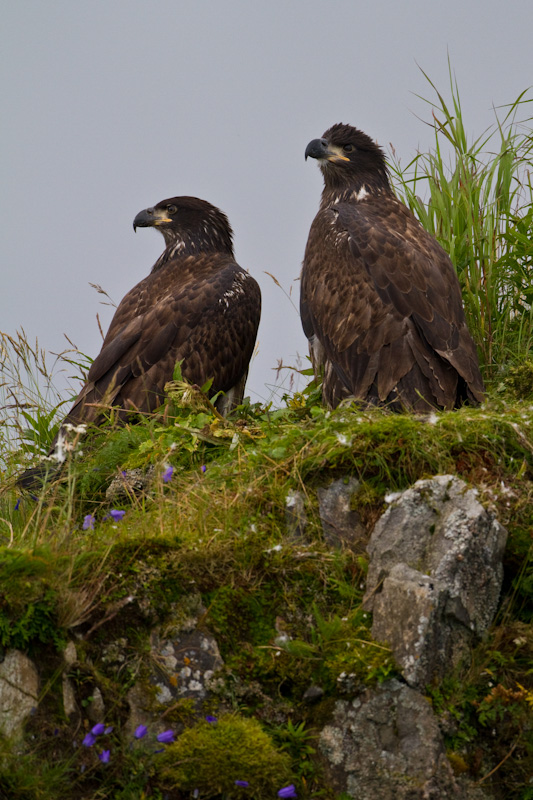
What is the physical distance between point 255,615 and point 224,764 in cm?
78

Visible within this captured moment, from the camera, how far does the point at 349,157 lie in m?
8.36

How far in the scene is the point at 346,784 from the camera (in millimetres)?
4098

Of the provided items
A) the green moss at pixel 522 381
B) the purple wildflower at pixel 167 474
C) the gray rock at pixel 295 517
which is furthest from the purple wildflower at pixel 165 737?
the green moss at pixel 522 381

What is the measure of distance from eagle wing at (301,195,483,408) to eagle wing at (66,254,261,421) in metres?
0.92

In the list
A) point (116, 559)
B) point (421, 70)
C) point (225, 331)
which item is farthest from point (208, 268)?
point (116, 559)

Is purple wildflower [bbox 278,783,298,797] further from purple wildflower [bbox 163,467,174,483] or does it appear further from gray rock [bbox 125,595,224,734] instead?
purple wildflower [bbox 163,467,174,483]

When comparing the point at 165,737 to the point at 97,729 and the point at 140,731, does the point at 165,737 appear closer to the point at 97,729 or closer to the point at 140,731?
the point at 140,731

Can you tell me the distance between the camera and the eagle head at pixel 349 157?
328 inches

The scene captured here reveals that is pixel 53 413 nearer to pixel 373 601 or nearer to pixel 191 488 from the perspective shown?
pixel 191 488

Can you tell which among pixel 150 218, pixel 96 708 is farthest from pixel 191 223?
pixel 96 708

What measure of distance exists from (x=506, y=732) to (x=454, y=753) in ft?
0.93

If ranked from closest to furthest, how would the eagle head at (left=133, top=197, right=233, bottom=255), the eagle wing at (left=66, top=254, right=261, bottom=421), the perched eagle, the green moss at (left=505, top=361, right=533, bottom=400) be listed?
the perched eagle, the green moss at (left=505, top=361, right=533, bottom=400), the eagle wing at (left=66, top=254, right=261, bottom=421), the eagle head at (left=133, top=197, right=233, bottom=255)

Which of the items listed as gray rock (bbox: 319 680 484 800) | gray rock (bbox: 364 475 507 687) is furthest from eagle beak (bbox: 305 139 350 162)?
gray rock (bbox: 319 680 484 800)

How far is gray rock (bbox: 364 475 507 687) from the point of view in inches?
167
